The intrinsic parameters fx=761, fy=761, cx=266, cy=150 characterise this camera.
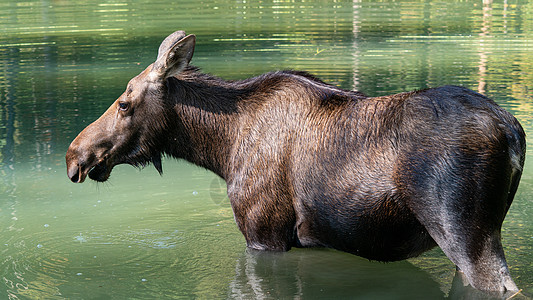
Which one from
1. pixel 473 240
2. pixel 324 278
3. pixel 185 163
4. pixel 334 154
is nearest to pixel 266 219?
pixel 324 278

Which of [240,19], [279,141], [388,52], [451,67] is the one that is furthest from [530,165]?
[240,19]

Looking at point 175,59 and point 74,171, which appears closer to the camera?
point 175,59

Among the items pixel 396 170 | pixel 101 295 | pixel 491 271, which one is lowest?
pixel 101 295

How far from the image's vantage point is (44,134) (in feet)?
34.4

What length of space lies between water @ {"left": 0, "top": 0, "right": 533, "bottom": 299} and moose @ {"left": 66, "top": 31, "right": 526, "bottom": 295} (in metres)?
0.48

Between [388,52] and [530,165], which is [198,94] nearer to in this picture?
[530,165]

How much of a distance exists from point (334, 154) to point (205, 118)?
1.28 meters

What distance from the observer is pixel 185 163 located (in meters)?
9.33

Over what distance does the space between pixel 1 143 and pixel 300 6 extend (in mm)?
18632

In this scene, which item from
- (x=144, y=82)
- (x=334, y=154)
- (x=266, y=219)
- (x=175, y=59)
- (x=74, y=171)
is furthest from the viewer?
(x=74, y=171)

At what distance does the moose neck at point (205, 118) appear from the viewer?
243 inches

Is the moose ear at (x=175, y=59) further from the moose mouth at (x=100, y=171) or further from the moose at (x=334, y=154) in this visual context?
the moose mouth at (x=100, y=171)

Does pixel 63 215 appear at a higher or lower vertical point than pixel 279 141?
lower

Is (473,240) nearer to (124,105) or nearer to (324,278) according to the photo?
(324,278)
